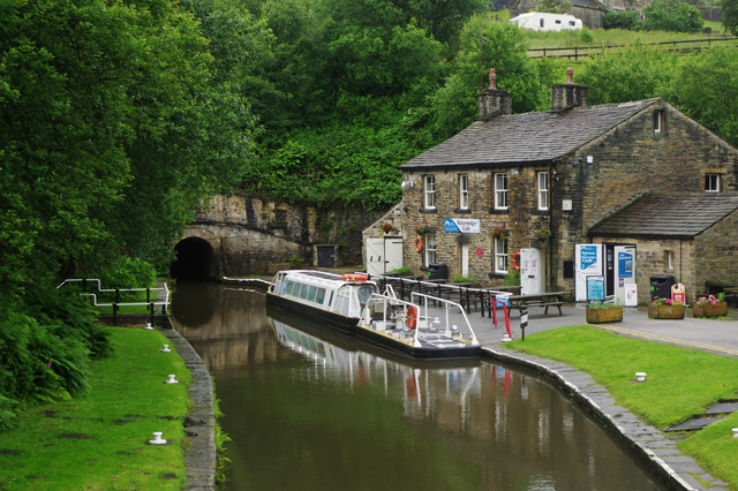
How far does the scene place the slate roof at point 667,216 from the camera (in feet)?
81.0

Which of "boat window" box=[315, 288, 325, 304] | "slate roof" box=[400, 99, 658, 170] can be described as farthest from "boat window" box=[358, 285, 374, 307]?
"slate roof" box=[400, 99, 658, 170]

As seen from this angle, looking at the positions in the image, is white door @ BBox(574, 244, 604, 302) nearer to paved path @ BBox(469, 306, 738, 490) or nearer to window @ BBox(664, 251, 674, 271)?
paved path @ BBox(469, 306, 738, 490)

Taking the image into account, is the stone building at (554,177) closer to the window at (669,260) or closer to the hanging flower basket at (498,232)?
the hanging flower basket at (498,232)

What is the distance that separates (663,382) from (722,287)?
10.1 metres

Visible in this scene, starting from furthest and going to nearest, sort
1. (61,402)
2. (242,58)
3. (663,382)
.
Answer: (242,58), (663,382), (61,402)

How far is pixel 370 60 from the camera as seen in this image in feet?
157

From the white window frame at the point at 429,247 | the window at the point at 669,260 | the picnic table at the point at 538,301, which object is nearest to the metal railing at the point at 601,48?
the white window frame at the point at 429,247

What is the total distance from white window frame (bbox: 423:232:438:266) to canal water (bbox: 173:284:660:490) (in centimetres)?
1095

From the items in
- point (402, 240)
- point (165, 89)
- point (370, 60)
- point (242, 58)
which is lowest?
point (402, 240)

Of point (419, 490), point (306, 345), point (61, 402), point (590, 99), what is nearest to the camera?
point (419, 490)

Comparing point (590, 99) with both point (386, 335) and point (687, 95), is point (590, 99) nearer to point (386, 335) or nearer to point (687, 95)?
point (687, 95)

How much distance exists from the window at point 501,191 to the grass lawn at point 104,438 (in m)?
16.7

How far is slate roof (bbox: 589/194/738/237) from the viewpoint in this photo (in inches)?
972

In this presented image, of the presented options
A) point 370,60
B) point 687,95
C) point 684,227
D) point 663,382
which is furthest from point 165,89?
point 370,60
